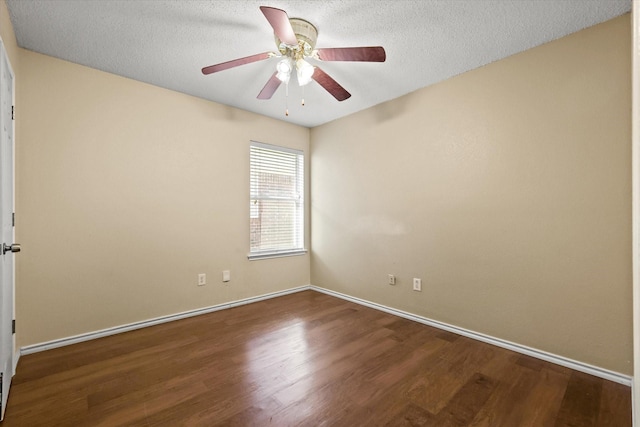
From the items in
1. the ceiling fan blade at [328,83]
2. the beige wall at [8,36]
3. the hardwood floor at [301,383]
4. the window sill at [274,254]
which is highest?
the beige wall at [8,36]

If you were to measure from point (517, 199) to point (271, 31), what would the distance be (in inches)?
89.5

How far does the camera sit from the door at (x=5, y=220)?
1562 mm

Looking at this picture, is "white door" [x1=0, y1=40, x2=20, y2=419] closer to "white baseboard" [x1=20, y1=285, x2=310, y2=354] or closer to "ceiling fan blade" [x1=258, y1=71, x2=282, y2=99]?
"white baseboard" [x1=20, y1=285, x2=310, y2=354]

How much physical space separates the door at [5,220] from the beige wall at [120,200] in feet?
1.20

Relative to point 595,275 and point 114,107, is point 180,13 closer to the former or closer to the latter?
point 114,107

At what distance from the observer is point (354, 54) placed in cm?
185

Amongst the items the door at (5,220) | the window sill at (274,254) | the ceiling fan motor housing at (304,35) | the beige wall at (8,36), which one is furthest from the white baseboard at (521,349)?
the beige wall at (8,36)

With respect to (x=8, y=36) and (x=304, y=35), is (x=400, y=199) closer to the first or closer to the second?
(x=304, y=35)

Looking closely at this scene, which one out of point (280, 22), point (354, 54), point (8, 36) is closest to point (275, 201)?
point (354, 54)

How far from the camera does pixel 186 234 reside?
10.2 ft

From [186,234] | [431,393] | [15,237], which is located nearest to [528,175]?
[431,393]

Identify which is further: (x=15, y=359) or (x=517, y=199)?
(x=517, y=199)

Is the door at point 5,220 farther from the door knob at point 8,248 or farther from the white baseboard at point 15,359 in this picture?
the white baseboard at point 15,359

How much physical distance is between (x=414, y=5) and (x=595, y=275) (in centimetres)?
216
